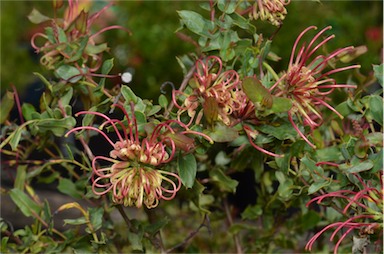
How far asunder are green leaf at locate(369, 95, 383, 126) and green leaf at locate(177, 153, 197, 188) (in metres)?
0.28

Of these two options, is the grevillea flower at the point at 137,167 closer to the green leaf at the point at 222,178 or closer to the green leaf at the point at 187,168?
the green leaf at the point at 187,168

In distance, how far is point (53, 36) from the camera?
4.01 ft

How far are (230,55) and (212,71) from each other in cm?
5

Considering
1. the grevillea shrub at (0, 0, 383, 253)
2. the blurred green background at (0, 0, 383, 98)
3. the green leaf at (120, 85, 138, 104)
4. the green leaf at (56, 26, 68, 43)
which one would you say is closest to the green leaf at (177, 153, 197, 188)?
the grevillea shrub at (0, 0, 383, 253)

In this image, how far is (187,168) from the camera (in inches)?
39.4

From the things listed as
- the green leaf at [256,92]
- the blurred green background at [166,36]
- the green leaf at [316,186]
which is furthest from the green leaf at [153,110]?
the blurred green background at [166,36]

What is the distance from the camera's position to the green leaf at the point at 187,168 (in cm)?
99

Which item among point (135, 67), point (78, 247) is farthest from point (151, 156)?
point (135, 67)

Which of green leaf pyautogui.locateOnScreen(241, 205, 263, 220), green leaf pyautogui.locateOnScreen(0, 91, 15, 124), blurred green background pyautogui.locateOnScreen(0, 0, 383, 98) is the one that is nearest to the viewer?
green leaf pyautogui.locateOnScreen(0, 91, 15, 124)

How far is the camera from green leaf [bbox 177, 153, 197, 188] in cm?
99

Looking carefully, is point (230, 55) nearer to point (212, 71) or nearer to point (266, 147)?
point (212, 71)

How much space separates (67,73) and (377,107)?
51cm

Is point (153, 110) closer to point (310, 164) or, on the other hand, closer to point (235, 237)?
point (310, 164)

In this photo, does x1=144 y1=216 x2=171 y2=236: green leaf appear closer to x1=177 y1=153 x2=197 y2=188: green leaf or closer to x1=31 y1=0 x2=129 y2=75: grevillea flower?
x1=177 y1=153 x2=197 y2=188: green leaf
